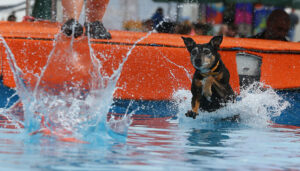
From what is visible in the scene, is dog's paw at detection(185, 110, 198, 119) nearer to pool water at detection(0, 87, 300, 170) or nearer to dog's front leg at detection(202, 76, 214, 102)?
pool water at detection(0, 87, 300, 170)

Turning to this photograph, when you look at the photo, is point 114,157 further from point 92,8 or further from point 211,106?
point 92,8

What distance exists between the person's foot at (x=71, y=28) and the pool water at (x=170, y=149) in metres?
0.81

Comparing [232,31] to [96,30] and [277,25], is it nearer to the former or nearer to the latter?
[277,25]

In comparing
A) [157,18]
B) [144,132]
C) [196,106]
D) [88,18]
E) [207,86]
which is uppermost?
[157,18]

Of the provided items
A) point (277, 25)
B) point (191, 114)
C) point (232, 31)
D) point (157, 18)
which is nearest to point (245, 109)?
point (191, 114)

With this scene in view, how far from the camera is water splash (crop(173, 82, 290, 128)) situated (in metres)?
4.20

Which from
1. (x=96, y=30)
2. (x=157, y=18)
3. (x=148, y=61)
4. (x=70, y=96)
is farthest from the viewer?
(x=157, y=18)

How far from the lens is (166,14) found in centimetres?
1262

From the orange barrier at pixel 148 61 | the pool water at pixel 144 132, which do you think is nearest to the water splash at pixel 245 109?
the pool water at pixel 144 132

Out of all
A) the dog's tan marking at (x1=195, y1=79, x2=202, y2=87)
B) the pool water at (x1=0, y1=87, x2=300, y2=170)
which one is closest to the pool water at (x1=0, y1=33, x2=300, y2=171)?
the pool water at (x1=0, y1=87, x2=300, y2=170)

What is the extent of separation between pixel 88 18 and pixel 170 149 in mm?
2343

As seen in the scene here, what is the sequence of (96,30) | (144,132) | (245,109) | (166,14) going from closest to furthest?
1. (144,132)
2. (245,109)
3. (96,30)
4. (166,14)

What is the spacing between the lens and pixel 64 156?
2486 mm

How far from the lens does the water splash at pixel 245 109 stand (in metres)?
4.20
